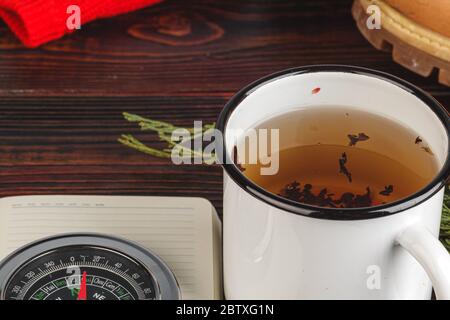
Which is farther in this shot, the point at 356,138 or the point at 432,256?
the point at 356,138

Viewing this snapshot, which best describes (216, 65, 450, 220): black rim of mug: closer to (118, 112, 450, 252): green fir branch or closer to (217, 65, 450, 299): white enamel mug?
(217, 65, 450, 299): white enamel mug

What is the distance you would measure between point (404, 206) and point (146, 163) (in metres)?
0.44

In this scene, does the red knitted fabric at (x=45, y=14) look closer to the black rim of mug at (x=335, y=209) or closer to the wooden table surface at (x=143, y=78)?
the wooden table surface at (x=143, y=78)

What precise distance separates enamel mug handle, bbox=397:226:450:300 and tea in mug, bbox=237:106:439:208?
0.10 metres

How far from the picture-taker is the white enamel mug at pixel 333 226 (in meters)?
0.70

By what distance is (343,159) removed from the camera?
84 cm

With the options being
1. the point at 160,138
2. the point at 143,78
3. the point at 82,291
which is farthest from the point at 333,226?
the point at 143,78

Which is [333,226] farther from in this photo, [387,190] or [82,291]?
[82,291]

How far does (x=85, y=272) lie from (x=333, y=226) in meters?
0.27

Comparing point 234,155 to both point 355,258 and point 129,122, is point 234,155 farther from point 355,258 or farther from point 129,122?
point 129,122

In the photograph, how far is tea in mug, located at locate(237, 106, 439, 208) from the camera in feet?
2.65

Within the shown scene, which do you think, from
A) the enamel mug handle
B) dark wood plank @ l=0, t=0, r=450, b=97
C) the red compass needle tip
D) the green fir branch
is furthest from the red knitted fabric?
the enamel mug handle

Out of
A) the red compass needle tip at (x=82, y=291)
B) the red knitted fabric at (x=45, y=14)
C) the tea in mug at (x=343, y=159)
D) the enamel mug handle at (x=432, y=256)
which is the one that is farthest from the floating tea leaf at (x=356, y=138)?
the red knitted fabric at (x=45, y=14)
